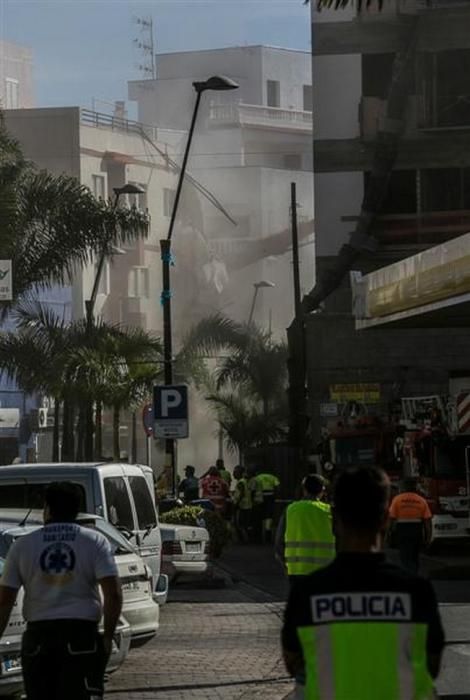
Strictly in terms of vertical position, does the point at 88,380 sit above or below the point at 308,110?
below

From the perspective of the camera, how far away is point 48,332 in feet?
139

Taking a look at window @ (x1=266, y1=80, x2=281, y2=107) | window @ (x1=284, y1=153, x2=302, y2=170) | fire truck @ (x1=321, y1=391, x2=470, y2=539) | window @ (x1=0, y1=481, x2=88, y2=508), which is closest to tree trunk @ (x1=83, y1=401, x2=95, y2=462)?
fire truck @ (x1=321, y1=391, x2=470, y2=539)

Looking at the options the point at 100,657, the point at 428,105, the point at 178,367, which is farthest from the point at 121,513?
the point at 178,367

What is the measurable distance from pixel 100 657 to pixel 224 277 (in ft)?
245

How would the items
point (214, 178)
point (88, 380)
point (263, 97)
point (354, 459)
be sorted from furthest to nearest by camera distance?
1. point (263, 97)
2. point (214, 178)
3. point (88, 380)
4. point (354, 459)

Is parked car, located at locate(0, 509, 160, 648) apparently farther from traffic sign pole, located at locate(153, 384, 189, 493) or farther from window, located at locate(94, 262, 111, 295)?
window, located at locate(94, 262, 111, 295)

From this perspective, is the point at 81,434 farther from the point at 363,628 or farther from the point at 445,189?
the point at 363,628

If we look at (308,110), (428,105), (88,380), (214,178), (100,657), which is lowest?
Result: (100,657)

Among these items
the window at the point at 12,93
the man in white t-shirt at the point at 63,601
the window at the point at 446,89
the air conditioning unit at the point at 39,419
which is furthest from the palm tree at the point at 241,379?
the man in white t-shirt at the point at 63,601

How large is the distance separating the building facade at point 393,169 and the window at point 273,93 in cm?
5191

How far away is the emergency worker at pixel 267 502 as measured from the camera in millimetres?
36844

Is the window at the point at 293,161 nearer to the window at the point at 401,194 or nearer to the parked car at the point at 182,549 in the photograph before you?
the window at the point at 401,194

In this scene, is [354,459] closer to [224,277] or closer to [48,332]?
[48,332]

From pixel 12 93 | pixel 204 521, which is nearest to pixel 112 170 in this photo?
pixel 12 93
